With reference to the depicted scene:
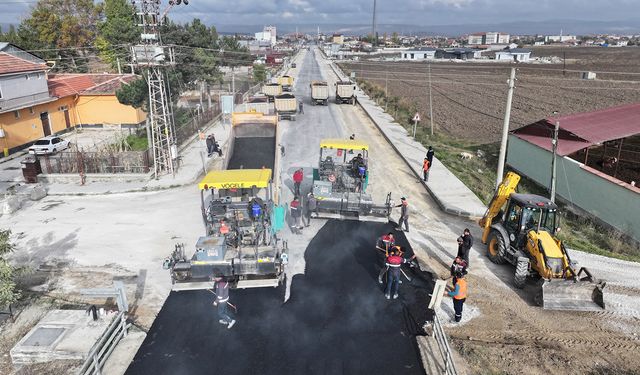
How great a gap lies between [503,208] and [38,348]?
537 inches

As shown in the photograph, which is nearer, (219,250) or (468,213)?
(219,250)

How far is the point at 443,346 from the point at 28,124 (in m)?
30.1

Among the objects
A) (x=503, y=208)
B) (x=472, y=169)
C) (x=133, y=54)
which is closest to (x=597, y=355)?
(x=503, y=208)

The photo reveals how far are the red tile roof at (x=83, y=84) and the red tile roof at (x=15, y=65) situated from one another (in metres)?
2.54

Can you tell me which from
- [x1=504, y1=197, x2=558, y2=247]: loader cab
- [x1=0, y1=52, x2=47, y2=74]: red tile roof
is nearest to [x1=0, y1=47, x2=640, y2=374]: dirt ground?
[x1=504, y1=197, x2=558, y2=247]: loader cab

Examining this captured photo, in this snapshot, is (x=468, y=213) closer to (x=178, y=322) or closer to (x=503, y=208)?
(x=503, y=208)

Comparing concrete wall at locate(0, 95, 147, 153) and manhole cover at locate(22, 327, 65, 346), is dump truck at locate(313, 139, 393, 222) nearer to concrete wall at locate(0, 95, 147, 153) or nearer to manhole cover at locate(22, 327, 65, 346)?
manhole cover at locate(22, 327, 65, 346)

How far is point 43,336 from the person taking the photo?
1017cm

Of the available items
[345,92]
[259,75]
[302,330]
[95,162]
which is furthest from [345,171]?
[259,75]

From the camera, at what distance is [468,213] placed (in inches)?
710

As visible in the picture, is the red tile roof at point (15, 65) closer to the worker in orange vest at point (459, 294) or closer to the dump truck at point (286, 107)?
the dump truck at point (286, 107)

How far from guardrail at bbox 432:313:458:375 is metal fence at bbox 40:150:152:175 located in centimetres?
1750

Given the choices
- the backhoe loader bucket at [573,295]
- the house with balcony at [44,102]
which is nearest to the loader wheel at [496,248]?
the backhoe loader bucket at [573,295]

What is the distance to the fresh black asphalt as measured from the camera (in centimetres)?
959
